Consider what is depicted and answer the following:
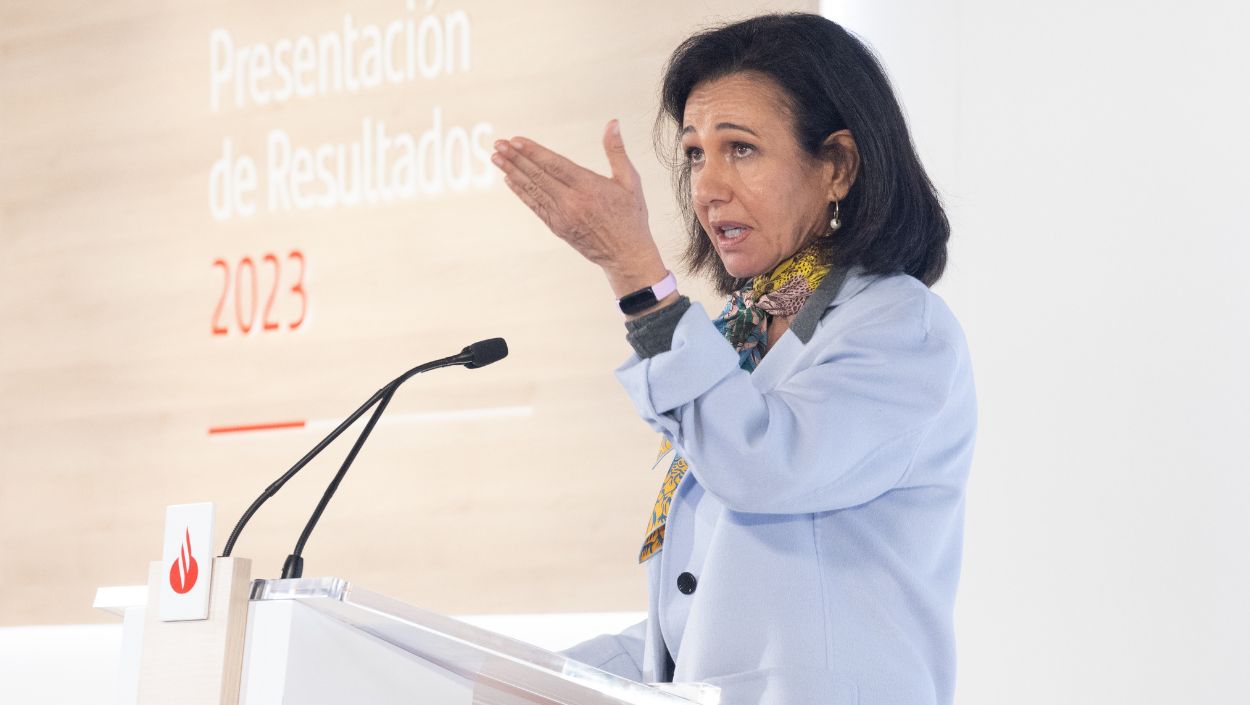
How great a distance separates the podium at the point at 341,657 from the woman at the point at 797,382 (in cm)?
23

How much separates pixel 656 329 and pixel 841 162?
1.27 feet

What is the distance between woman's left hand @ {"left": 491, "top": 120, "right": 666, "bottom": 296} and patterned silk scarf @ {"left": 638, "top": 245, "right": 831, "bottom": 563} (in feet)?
0.82

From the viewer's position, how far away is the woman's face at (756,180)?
5.04ft

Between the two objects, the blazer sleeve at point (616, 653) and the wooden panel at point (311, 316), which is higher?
the wooden panel at point (311, 316)

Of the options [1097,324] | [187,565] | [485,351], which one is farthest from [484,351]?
[1097,324]

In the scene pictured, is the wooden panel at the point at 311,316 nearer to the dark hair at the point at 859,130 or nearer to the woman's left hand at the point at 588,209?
the dark hair at the point at 859,130

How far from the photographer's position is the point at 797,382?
1.34 metres

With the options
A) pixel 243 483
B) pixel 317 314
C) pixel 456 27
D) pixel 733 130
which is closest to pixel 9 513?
pixel 243 483

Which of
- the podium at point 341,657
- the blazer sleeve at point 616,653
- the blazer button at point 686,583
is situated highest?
the blazer button at point 686,583

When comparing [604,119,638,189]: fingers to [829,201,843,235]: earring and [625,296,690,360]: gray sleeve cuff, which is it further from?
[829,201,843,235]: earring

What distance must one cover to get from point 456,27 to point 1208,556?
2028mm

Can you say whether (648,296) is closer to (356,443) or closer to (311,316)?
(356,443)

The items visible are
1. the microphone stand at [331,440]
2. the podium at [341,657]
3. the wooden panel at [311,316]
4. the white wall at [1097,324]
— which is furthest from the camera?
the wooden panel at [311,316]

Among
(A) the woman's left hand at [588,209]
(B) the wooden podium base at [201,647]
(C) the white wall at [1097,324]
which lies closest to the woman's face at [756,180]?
(A) the woman's left hand at [588,209]
